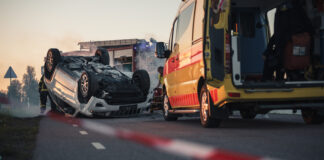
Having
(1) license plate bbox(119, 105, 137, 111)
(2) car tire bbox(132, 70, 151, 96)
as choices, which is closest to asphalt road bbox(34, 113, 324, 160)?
(1) license plate bbox(119, 105, 137, 111)

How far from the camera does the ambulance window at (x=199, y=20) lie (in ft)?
29.8

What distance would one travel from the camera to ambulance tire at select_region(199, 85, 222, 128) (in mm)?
9147

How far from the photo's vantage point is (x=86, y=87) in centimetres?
1448

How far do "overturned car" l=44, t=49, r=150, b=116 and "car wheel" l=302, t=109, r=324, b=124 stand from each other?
6.16 meters

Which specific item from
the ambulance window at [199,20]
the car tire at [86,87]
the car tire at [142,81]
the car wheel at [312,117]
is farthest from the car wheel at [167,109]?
the car wheel at [312,117]

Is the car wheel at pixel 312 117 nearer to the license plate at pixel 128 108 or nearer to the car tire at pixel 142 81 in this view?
the license plate at pixel 128 108

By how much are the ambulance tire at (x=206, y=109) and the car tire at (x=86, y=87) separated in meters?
5.41

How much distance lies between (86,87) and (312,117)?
6.93m

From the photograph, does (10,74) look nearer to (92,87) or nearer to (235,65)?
(92,87)

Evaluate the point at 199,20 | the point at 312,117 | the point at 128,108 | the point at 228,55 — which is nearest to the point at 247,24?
the point at 199,20

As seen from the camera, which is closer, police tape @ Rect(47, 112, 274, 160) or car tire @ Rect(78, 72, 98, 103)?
police tape @ Rect(47, 112, 274, 160)

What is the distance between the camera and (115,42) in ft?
237

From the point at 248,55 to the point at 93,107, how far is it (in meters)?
5.27

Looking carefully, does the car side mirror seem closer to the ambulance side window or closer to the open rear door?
the ambulance side window
